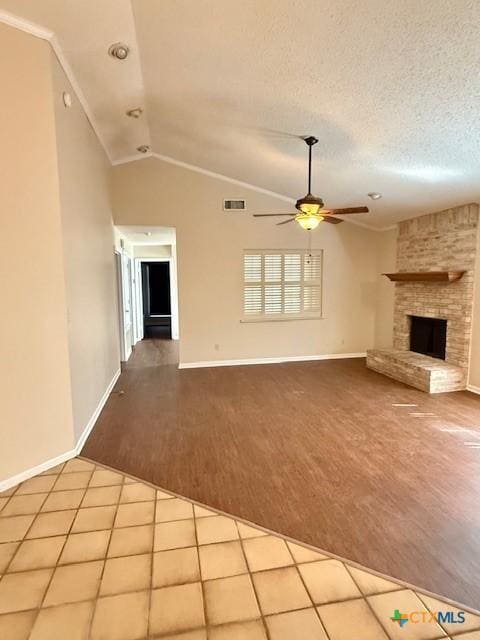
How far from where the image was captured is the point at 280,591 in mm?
1694

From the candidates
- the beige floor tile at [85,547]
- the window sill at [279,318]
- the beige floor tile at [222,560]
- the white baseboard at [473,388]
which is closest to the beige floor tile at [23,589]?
the beige floor tile at [85,547]

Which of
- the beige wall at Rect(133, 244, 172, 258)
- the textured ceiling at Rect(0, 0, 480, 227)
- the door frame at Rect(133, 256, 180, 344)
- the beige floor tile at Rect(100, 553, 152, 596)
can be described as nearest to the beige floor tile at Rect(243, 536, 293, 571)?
the beige floor tile at Rect(100, 553, 152, 596)

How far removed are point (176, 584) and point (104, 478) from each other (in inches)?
47.8

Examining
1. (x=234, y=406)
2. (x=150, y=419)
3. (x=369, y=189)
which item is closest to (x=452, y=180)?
(x=369, y=189)

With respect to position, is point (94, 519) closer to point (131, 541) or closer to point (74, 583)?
point (131, 541)

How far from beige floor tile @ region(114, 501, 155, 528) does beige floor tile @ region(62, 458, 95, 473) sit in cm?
67

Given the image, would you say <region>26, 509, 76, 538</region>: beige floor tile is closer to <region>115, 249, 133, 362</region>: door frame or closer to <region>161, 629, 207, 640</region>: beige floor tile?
<region>161, 629, 207, 640</region>: beige floor tile

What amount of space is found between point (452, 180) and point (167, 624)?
496 centimetres

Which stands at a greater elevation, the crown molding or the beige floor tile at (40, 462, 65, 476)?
the crown molding

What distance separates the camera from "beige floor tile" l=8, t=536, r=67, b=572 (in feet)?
6.04

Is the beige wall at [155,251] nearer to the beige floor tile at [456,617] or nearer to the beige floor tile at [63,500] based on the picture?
the beige floor tile at [63,500]

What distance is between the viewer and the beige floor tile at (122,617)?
4.84 feet

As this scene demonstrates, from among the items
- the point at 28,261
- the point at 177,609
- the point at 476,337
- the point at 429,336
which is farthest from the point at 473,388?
the point at 28,261

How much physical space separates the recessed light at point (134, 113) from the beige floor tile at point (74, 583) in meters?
4.43
